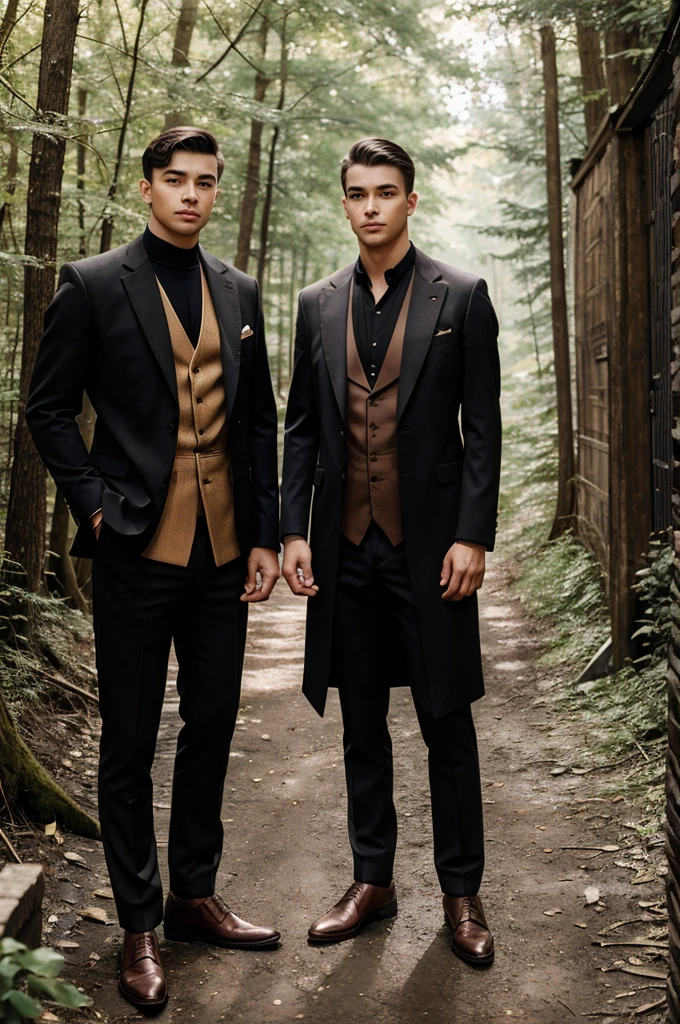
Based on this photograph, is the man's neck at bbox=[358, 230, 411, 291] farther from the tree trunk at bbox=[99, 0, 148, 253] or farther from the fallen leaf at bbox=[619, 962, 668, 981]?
the tree trunk at bbox=[99, 0, 148, 253]

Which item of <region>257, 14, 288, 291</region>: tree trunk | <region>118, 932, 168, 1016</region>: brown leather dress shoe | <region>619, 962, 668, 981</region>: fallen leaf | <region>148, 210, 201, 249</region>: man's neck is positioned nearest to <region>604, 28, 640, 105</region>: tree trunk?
<region>148, 210, 201, 249</region>: man's neck

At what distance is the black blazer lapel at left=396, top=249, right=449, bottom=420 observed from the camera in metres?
3.16

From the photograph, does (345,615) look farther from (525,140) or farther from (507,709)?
(525,140)

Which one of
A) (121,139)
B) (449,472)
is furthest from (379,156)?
(121,139)

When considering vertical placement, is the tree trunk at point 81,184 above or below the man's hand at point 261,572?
above

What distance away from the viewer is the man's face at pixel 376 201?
316cm

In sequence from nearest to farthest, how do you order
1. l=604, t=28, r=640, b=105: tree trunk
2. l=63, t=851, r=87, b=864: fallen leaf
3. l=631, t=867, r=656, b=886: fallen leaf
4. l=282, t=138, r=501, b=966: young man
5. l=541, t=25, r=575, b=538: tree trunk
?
l=282, t=138, r=501, b=966: young man, l=631, t=867, r=656, b=886: fallen leaf, l=63, t=851, r=87, b=864: fallen leaf, l=604, t=28, r=640, b=105: tree trunk, l=541, t=25, r=575, b=538: tree trunk

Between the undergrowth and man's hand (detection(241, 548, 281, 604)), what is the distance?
210 centimetres

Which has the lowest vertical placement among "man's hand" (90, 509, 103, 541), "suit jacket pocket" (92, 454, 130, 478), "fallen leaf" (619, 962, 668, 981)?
"fallen leaf" (619, 962, 668, 981)

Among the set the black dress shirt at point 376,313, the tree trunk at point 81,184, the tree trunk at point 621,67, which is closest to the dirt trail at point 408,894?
the black dress shirt at point 376,313

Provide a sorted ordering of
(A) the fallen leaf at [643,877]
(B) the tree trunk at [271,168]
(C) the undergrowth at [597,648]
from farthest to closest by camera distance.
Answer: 1. (B) the tree trunk at [271,168]
2. (C) the undergrowth at [597,648]
3. (A) the fallen leaf at [643,877]

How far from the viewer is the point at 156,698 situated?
10.4 ft

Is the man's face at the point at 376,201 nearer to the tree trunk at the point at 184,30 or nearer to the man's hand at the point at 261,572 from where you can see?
the man's hand at the point at 261,572

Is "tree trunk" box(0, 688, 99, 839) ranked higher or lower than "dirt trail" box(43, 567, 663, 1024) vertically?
higher
